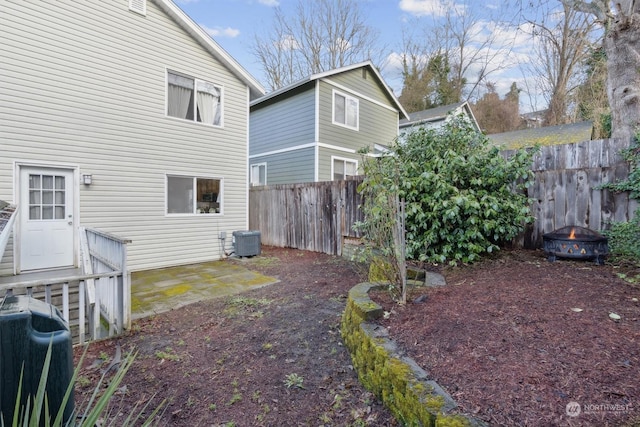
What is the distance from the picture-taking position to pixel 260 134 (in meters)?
12.6

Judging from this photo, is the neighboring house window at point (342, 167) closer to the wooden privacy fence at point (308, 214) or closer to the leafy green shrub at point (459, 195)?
the wooden privacy fence at point (308, 214)

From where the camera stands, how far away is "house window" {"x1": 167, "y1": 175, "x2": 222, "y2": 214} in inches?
288

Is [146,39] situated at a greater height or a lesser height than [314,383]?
greater

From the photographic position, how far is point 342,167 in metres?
11.6

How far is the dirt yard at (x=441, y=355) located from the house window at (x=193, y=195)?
377cm

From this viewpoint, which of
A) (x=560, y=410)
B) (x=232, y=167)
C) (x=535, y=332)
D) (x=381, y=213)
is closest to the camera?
(x=560, y=410)

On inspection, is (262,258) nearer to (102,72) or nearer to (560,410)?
(102,72)

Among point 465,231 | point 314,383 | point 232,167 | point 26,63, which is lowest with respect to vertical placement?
point 314,383

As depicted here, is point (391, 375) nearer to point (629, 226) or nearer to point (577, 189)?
point (629, 226)

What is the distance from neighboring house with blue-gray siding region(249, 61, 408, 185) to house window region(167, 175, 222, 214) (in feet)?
11.8

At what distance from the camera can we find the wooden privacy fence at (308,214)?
720cm

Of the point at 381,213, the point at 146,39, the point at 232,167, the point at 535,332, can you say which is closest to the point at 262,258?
the point at 232,167

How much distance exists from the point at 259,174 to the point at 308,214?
17.8ft

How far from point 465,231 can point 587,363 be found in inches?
99.5
